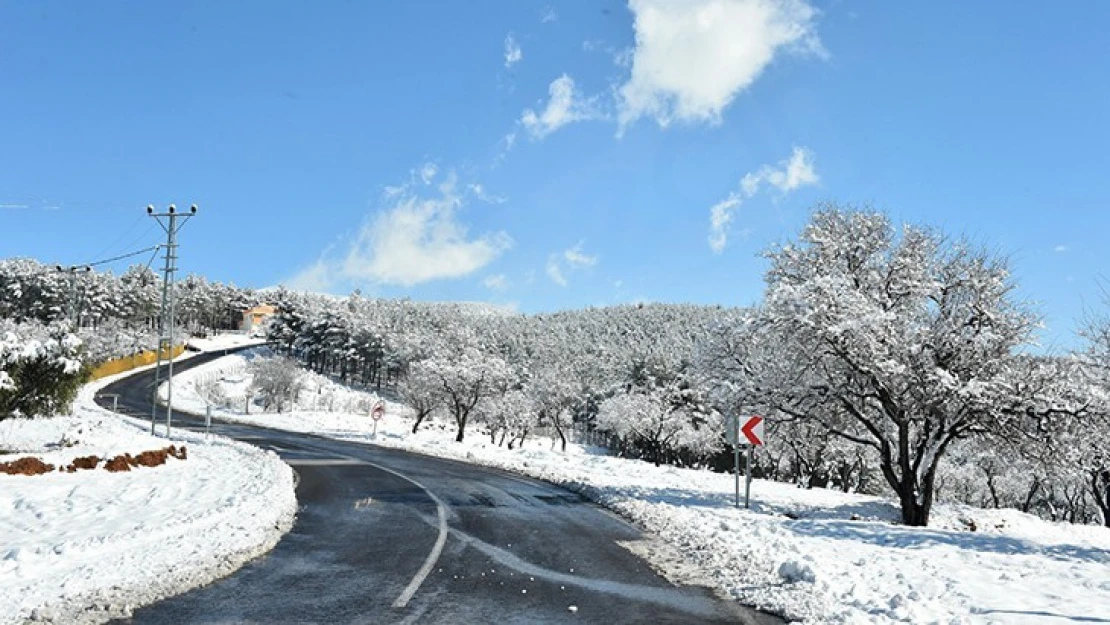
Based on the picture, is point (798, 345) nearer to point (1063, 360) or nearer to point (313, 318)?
point (1063, 360)

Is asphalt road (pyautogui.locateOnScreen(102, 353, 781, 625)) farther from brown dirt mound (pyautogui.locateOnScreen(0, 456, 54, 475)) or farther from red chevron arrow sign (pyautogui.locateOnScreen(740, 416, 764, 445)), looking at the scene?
brown dirt mound (pyautogui.locateOnScreen(0, 456, 54, 475))

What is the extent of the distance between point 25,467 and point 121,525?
11.0m

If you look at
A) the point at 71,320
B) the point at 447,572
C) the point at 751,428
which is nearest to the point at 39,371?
the point at 71,320

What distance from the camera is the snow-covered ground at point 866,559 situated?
8.86m

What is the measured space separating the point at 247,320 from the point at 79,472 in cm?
17226

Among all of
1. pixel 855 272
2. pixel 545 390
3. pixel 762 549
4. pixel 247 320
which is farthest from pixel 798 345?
pixel 247 320

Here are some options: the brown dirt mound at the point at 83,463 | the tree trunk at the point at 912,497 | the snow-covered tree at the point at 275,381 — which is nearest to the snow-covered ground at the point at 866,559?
the tree trunk at the point at 912,497

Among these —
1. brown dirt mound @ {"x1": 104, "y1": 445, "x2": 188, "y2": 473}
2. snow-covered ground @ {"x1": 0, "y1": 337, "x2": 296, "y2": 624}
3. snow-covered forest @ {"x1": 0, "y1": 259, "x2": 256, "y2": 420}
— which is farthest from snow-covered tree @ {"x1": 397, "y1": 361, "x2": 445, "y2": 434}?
brown dirt mound @ {"x1": 104, "y1": 445, "x2": 188, "y2": 473}

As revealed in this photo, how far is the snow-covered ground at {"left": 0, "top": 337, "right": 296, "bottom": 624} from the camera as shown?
7.94 meters

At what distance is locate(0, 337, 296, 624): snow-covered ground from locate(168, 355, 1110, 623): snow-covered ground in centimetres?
675

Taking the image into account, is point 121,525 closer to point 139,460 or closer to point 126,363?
point 139,460

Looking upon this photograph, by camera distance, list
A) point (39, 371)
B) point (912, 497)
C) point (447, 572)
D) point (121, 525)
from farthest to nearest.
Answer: point (39, 371) < point (912, 497) < point (121, 525) < point (447, 572)

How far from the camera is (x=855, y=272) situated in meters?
21.6

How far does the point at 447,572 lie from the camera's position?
32.0 feet
